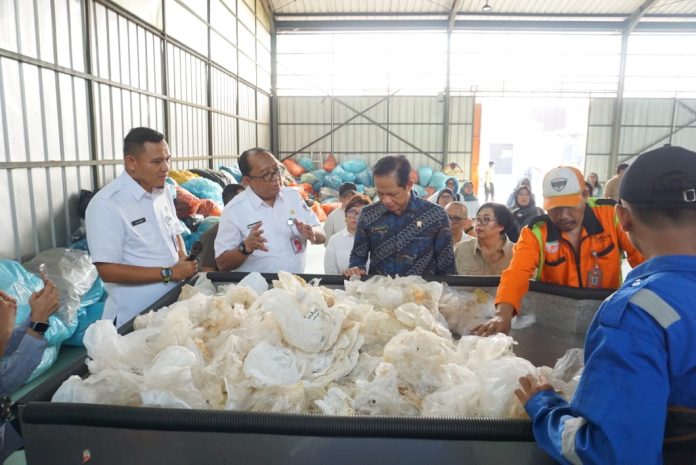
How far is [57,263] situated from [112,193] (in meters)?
2.04

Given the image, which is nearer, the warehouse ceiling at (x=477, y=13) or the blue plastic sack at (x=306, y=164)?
the warehouse ceiling at (x=477, y=13)

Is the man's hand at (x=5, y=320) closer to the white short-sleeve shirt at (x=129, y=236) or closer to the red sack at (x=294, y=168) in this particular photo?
the white short-sleeve shirt at (x=129, y=236)

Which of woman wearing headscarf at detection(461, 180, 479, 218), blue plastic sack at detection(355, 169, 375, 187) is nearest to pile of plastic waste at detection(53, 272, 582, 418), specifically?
woman wearing headscarf at detection(461, 180, 479, 218)

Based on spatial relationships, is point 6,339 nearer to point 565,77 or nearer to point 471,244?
point 471,244

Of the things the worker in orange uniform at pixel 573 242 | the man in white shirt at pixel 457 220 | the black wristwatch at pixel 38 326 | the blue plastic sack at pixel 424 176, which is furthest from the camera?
the blue plastic sack at pixel 424 176

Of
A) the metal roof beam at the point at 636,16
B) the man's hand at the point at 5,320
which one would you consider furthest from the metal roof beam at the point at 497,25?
the man's hand at the point at 5,320

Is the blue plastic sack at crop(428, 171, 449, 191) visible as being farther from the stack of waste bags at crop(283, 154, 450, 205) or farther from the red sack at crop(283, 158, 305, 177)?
the red sack at crop(283, 158, 305, 177)

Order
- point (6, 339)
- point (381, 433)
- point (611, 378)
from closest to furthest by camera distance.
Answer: point (611, 378) < point (381, 433) < point (6, 339)

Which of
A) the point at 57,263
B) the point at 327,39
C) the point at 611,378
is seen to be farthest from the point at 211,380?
the point at 327,39

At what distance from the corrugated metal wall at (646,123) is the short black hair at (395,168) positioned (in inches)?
507

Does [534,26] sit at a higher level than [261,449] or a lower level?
higher

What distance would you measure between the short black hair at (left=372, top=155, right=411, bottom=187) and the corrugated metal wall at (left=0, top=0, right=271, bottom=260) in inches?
115

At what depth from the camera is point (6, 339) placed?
1.29m

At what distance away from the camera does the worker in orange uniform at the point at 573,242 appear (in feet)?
5.78
